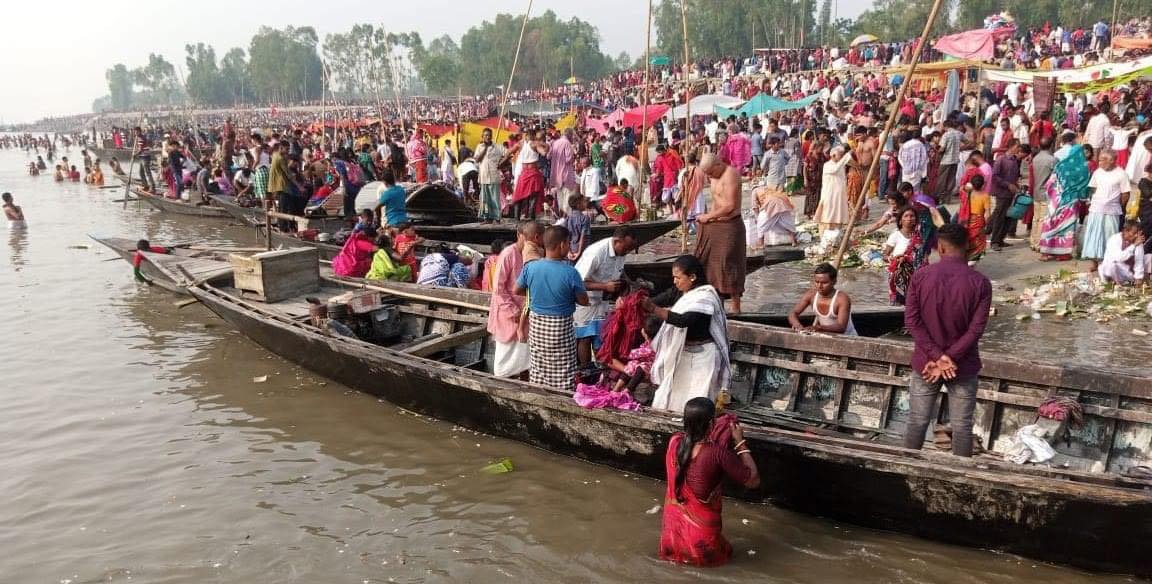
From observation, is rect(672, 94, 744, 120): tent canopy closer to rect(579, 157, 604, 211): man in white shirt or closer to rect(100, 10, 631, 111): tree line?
rect(579, 157, 604, 211): man in white shirt

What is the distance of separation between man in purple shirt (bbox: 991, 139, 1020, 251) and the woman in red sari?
8049 mm

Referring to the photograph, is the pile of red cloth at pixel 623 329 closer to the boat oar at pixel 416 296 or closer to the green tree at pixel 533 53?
the boat oar at pixel 416 296

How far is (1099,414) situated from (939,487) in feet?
4.23

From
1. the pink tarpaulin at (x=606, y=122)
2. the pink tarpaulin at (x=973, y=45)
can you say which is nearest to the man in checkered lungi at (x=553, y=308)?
the pink tarpaulin at (x=973, y=45)

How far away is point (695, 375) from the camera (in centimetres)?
514

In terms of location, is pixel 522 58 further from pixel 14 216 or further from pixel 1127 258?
pixel 1127 258

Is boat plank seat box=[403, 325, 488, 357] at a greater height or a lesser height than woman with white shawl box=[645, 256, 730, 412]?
lesser

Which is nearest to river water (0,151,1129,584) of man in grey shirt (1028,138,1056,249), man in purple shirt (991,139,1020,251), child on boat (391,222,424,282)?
child on boat (391,222,424,282)

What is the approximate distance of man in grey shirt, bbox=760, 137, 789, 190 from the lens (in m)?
15.4

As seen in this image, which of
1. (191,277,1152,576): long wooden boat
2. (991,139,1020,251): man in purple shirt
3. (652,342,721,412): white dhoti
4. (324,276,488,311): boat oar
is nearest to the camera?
(191,277,1152,576): long wooden boat

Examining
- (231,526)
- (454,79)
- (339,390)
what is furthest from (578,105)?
(454,79)

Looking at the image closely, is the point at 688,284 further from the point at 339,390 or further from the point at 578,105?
the point at 578,105

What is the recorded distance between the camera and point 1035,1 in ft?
143

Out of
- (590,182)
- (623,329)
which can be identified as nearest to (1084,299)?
(623,329)
